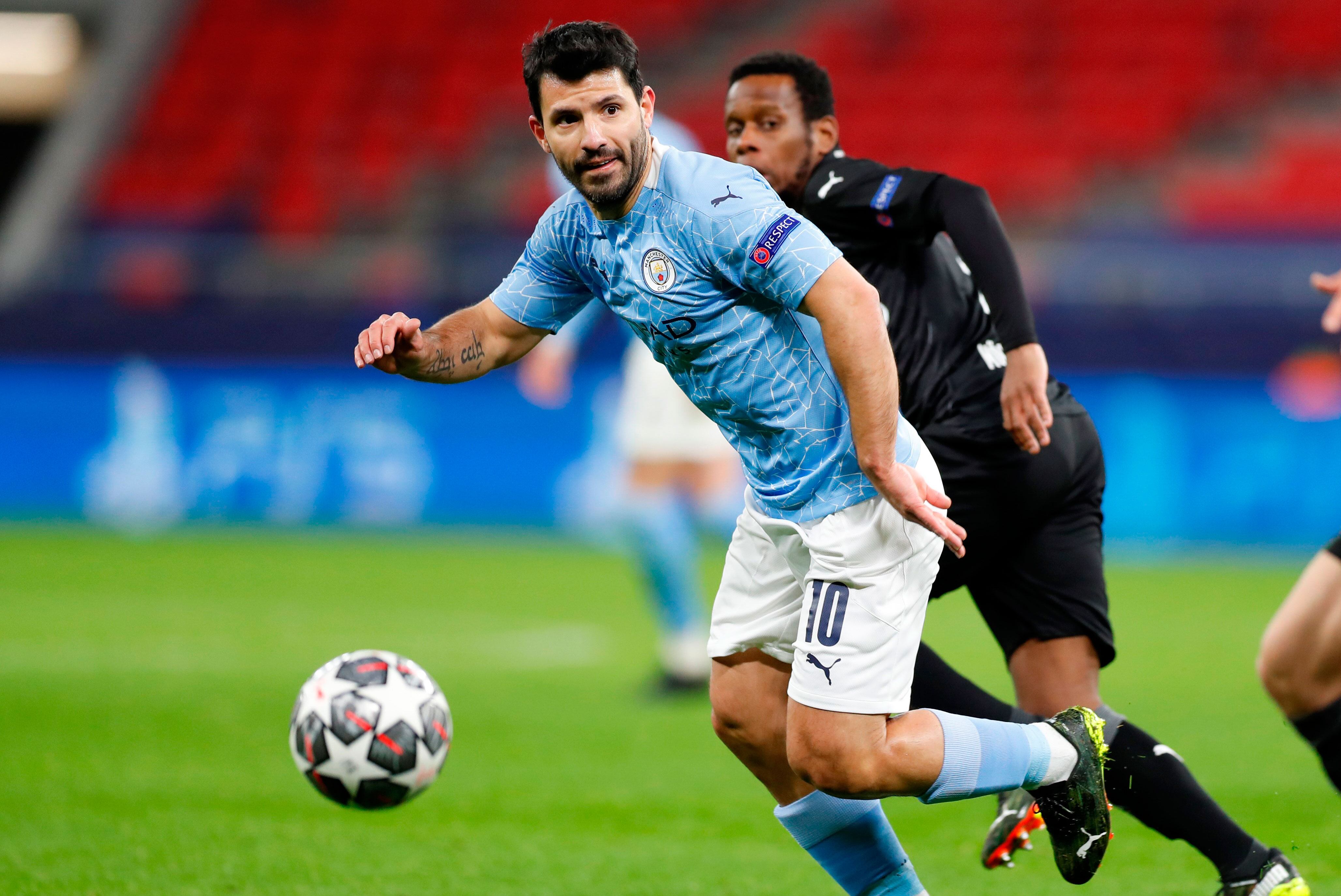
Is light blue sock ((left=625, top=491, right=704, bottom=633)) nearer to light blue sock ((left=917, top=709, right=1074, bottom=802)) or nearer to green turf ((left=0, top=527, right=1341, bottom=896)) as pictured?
green turf ((left=0, top=527, right=1341, bottom=896))

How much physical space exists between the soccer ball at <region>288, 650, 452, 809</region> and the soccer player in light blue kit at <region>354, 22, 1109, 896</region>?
0.93m

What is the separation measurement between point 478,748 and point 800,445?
9.92 feet

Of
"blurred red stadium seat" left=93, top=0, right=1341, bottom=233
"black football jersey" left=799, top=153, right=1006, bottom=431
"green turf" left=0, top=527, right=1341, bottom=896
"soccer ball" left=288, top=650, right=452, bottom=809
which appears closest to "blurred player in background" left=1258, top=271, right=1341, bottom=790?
"green turf" left=0, top=527, right=1341, bottom=896

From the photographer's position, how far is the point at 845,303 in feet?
9.68

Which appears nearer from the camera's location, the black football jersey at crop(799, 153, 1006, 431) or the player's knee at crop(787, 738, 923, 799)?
the player's knee at crop(787, 738, 923, 799)

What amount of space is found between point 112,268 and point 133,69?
799cm

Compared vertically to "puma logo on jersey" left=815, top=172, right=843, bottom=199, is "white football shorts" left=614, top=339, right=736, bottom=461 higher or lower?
lower

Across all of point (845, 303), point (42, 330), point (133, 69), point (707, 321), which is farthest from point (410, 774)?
point (133, 69)

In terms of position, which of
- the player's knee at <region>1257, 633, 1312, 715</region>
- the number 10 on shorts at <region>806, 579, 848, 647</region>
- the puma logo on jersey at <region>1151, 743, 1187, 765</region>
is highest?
the number 10 on shorts at <region>806, 579, 848, 647</region>

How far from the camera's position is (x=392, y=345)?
3.23 metres

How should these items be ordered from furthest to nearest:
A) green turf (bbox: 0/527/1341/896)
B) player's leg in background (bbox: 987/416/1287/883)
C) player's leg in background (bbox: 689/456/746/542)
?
player's leg in background (bbox: 689/456/746/542) → green turf (bbox: 0/527/1341/896) → player's leg in background (bbox: 987/416/1287/883)

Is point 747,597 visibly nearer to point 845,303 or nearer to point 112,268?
point 845,303

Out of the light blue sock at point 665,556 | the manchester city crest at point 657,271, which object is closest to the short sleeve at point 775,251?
the manchester city crest at point 657,271

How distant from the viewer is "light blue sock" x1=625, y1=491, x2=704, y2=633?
6.86 meters
